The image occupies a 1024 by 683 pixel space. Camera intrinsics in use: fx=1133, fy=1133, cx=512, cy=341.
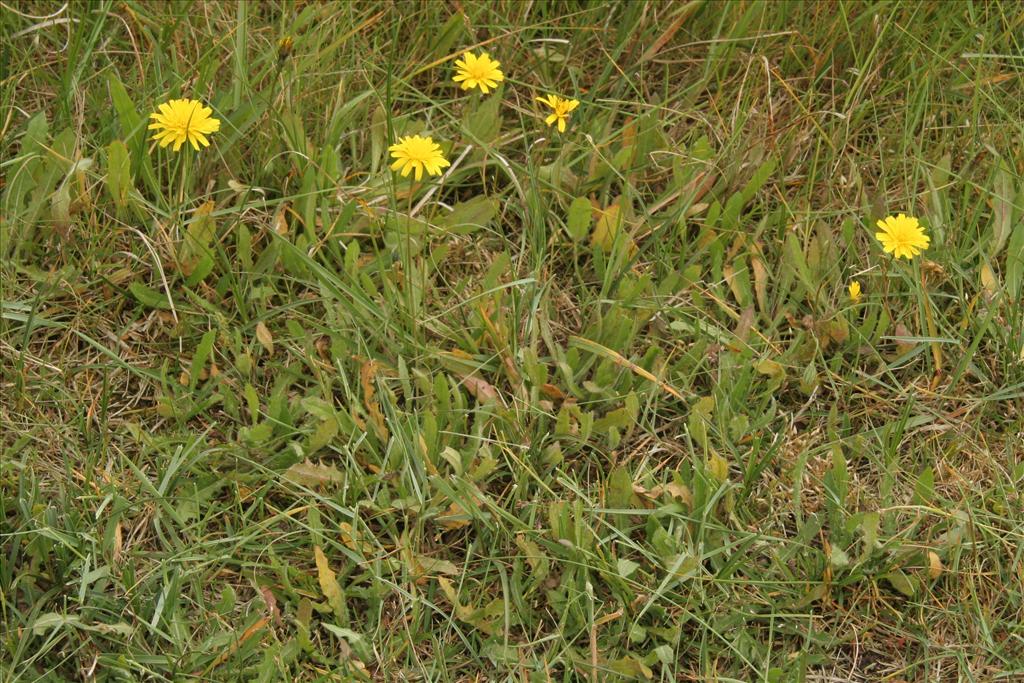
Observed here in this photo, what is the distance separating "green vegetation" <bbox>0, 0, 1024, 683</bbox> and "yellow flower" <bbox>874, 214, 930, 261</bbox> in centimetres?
14

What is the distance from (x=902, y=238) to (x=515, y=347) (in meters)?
0.83

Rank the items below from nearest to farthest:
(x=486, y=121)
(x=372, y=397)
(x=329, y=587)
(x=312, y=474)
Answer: (x=329, y=587), (x=312, y=474), (x=372, y=397), (x=486, y=121)

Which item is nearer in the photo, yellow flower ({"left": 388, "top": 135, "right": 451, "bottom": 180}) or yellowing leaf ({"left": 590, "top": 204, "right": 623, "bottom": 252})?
yellow flower ({"left": 388, "top": 135, "right": 451, "bottom": 180})

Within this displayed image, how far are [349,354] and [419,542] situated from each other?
43 cm

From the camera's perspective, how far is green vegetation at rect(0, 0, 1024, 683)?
206 cm

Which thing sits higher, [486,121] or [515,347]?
[486,121]

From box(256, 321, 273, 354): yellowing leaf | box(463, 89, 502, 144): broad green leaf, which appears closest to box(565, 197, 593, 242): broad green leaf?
box(463, 89, 502, 144): broad green leaf

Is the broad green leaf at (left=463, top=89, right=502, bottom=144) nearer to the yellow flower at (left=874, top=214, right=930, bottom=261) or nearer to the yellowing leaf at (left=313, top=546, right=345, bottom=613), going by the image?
the yellow flower at (left=874, top=214, right=930, bottom=261)

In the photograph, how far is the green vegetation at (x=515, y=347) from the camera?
2061 millimetres

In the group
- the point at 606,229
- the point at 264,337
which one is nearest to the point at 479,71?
the point at 606,229

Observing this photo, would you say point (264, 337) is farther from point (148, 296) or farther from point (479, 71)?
point (479, 71)

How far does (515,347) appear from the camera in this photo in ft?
7.57

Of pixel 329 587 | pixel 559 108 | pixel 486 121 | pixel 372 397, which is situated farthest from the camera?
pixel 486 121

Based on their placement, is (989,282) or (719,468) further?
(989,282)
